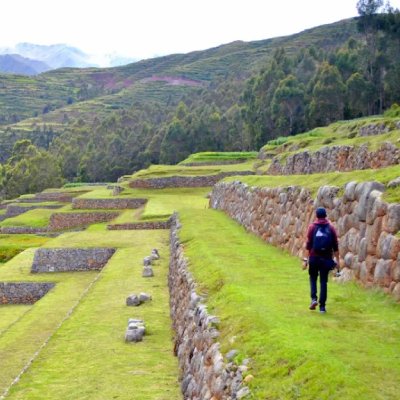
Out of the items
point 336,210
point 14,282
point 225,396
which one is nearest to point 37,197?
point 14,282

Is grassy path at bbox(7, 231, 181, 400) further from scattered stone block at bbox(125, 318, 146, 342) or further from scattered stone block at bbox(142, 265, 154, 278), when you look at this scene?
scattered stone block at bbox(142, 265, 154, 278)

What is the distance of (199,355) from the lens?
29.0 ft

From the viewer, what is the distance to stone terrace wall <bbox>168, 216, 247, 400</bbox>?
691cm

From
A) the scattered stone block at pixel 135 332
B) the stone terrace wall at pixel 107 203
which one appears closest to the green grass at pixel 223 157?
the stone terrace wall at pixel 107 203

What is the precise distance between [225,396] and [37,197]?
2371 inches

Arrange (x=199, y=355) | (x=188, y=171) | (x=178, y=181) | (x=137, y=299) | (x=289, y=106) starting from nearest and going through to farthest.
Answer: (x=199, y=355) < (x=137, y=299) < (x=178, y=181) < (x=188, y=171) < (x=289, y=106)

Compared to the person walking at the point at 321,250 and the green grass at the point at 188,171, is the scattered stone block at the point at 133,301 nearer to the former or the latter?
the person walking at the point at 321,250

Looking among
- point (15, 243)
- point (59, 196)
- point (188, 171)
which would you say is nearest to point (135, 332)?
point (15, 243)

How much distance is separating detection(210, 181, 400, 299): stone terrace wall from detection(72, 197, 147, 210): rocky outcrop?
2771 cm

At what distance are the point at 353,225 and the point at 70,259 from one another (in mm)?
18362

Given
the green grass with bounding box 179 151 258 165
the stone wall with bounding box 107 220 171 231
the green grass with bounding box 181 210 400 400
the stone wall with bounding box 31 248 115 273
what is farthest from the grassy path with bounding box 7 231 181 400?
the green grass with bounding box 179 151 258 165

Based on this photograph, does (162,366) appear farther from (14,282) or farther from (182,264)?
(14,282)

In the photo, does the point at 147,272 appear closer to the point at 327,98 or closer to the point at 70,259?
the point at 70,259

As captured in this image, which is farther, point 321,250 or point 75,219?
point 75,219
